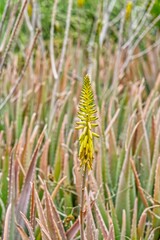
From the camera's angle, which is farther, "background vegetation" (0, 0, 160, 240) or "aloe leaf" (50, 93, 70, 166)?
"aloe leaf" (50, 93, 70, 166)

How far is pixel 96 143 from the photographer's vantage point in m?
1.56

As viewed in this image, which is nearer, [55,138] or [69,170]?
[69,170]

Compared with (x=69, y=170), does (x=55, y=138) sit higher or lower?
higher

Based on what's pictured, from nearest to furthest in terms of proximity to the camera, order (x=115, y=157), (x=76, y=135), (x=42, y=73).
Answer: (x=115, y=157) → (x=76, y=135) → (x=42, y=73)

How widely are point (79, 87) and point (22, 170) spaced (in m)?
1.02

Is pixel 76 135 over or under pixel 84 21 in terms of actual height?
under

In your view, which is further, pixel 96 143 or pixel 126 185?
pixel 96 143

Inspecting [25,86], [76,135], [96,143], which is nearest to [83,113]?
[96,143]

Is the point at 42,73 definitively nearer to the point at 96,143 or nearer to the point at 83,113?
the point at 96,143

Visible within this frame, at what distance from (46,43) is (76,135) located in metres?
2.24

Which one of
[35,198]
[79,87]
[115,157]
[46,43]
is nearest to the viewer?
[35,198]

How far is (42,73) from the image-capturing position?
251 centimetres

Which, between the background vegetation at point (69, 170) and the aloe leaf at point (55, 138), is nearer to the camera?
the background vegetation at point (69, 170)

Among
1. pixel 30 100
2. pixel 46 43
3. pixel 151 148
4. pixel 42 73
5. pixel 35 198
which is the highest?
pixel 46 43
